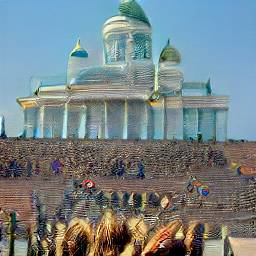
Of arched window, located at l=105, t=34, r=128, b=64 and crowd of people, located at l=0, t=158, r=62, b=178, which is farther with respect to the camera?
arched window, located at l=105, t=34, r=128, b=64

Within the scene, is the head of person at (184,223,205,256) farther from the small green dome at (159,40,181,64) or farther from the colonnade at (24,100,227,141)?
the small green dome at (159,40,181,64)

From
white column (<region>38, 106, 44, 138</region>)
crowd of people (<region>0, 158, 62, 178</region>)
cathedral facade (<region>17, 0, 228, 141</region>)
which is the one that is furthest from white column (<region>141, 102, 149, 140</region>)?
crowd of people (<region>0, 158, 62, 178</region>)

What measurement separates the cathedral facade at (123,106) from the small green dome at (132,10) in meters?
0.14

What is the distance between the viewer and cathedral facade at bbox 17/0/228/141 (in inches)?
574

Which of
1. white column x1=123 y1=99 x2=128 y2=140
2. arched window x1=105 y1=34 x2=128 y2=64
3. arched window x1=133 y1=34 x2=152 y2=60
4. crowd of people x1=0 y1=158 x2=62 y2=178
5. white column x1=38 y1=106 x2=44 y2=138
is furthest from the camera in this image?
arched window x1=105 y1=34 x2=128 y2=64

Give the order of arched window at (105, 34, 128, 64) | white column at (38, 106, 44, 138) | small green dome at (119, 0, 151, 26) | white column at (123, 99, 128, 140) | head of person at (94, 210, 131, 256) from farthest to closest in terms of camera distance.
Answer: arched window at (105, 34, 128, 64)
small green dome at (119, 0, 151, 26)
white column at (38, 106, 44, 138)
white column at (123, 99, 128, 140)
head of person at (94, 210, 131, 256)

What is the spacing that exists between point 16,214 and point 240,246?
3232mm

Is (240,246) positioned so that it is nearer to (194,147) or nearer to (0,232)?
(194,147)

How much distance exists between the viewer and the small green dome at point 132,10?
15281 mm

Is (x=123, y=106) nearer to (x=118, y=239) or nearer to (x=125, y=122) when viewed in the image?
(x=125, y=122)

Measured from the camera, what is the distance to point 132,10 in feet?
50.4

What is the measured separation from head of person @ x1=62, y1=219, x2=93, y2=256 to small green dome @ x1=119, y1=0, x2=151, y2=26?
5.08 meters

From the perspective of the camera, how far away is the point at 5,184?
1262 centimetres

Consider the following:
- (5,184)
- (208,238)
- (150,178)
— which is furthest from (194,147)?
(5,184)
